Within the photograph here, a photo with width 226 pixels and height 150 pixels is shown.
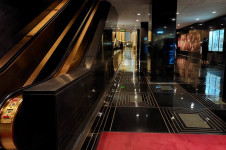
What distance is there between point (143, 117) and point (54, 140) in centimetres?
190

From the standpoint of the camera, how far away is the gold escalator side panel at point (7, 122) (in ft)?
5.43

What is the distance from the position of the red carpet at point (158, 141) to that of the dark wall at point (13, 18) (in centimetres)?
328

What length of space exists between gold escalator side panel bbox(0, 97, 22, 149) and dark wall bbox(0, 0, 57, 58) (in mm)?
2914

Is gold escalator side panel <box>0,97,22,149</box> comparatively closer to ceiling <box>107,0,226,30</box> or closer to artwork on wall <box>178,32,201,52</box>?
ceiling <box>107,0,226,30</box>

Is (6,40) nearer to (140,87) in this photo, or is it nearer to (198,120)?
(140,87)

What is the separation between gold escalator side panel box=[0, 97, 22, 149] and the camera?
65.2 inches

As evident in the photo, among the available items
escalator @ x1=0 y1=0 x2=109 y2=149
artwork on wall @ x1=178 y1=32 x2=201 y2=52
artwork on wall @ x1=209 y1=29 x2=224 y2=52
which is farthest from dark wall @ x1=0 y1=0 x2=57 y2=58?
artwork on wall @ x1=178 y1=32 x2=201 y2=52

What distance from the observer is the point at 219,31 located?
11.1 meters

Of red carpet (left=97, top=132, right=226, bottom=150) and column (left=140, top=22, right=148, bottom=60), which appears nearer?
red carpet (left=97, top=132, right=226, bottom=150)

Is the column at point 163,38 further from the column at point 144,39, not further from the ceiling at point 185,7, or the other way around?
the column at point 144,39

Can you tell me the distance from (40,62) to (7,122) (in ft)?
6.74

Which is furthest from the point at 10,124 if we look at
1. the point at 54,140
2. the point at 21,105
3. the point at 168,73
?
the point at 168,73

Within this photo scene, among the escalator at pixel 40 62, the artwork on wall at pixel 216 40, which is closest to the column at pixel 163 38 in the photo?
the escalator at pixel 40 62

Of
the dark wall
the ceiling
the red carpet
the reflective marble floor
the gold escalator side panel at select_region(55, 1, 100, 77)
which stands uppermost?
the ceiling
